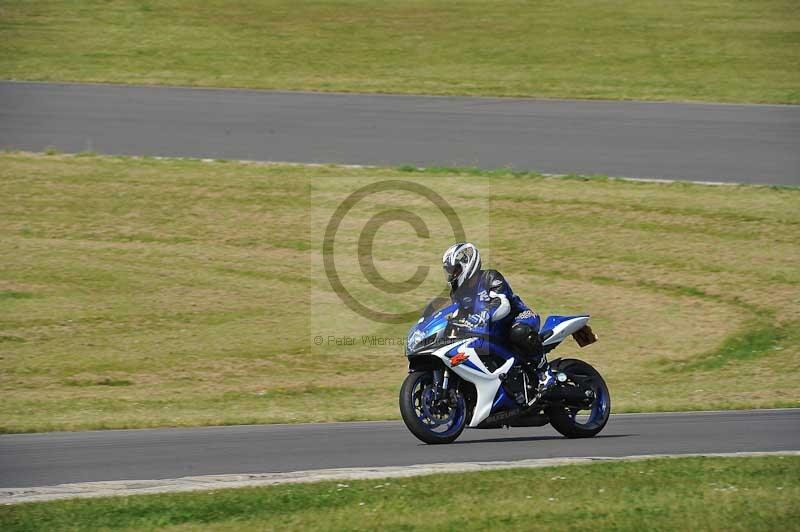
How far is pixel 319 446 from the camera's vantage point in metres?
11.6

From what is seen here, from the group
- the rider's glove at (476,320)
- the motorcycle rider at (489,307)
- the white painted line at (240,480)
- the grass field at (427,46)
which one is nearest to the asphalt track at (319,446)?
the white painted line at (240,480)

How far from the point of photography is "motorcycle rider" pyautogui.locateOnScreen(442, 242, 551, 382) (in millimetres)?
11375

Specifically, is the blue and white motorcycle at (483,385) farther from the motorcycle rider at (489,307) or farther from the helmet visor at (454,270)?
the helmet visor at (454,270)

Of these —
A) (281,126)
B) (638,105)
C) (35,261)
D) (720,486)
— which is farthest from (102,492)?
Answer: (638,105)

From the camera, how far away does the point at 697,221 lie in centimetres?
2325

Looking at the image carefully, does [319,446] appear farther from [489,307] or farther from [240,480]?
[489,307]

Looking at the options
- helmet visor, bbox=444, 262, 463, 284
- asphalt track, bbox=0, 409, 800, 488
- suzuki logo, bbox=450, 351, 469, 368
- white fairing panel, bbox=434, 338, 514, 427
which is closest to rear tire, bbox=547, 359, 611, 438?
asphalt track, bbox=0, 409, 800, 488

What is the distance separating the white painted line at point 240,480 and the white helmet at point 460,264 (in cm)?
187

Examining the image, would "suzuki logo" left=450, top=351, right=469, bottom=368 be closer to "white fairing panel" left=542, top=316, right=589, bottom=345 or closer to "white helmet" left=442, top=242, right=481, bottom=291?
"white helmet" left=442, top=242, right=481, bottom=291

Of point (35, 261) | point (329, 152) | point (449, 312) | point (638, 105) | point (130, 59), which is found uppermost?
point (130, 59)

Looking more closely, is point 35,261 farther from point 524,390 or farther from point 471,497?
point 471,497

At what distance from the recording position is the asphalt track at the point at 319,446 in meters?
10.6

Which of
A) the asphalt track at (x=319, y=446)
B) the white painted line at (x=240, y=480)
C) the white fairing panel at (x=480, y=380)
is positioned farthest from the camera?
the white fairing panel at (x=480, y=380)

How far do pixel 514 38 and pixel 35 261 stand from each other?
2181 centimetres
